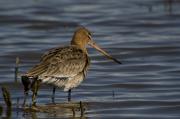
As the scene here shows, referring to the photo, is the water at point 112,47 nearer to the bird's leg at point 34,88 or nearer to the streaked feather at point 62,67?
the bird's leg at point 34,88

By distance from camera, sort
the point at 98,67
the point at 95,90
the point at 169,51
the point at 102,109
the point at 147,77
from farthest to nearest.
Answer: the point at 169,51 → the point at 98,67 → the point at 147,77 → the point at 95,90 → the point at 102,109

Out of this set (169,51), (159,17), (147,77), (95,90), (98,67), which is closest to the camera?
(95,90)

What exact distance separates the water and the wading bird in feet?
1.34

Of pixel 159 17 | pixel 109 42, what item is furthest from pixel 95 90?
pixel 159 17

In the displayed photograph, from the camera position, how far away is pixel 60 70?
11406 mm

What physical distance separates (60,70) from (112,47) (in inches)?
199

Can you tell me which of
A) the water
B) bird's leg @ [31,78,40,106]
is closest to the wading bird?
bird's leg @ [31,78,40,106]

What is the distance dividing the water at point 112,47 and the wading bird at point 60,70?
1.34 ft

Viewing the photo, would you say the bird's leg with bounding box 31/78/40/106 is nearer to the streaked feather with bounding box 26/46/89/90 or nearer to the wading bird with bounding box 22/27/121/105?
the wading bird with bounding box 22/27/121/105

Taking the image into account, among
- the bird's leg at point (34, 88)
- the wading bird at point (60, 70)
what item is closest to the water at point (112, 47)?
the bird's leg at point (34, 88)

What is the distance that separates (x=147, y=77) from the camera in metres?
13.6

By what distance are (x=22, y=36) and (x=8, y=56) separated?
2298mm

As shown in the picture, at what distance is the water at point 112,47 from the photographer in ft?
38.3

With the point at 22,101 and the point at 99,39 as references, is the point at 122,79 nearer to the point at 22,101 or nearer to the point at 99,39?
the point at 22,101
